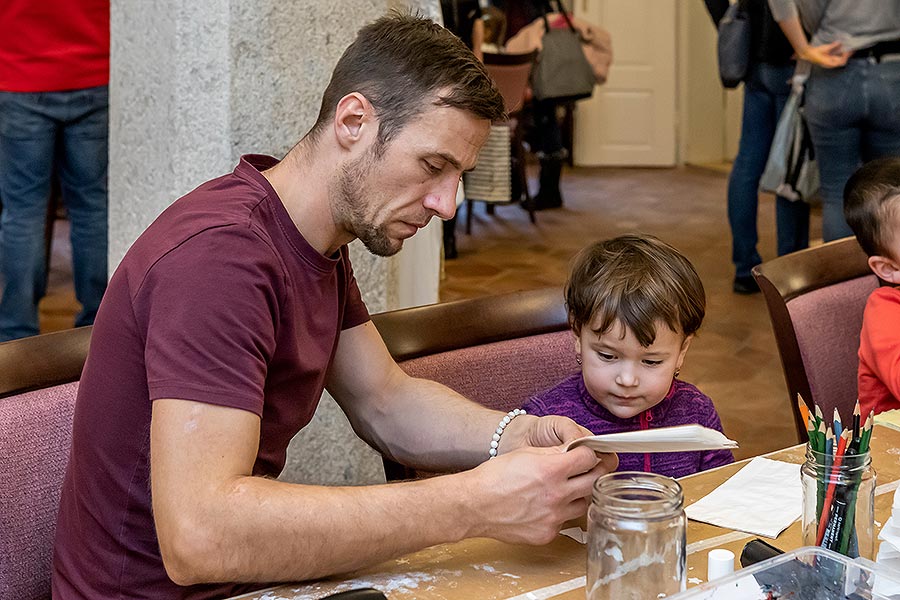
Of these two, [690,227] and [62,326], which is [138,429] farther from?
[690,227]

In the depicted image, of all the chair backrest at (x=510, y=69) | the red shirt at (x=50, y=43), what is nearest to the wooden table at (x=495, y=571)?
the red shirt at (x=50, y=43)

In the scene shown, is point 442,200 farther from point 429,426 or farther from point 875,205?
point 875,205

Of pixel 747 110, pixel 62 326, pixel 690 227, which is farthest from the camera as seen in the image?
pixel 690 227

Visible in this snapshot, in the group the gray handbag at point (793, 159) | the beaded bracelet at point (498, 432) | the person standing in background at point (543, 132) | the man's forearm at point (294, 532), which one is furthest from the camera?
the person standing in background at point (543, 132)

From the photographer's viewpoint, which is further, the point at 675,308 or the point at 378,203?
the point at 675,308

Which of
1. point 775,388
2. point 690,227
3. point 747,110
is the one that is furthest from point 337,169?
point 690,227

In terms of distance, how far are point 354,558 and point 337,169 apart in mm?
513

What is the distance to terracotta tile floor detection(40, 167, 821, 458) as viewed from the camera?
420cm

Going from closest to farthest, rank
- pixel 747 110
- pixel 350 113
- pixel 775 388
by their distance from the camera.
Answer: pixel 350 113, pixel 775 388, pixel 747 110

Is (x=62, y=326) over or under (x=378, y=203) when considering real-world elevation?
under

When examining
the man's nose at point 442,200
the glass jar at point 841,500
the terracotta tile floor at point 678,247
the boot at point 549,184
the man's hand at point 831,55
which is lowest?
the terracotta tile floor at point 678,247

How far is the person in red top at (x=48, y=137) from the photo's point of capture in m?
3.62

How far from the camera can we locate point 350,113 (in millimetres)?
1510

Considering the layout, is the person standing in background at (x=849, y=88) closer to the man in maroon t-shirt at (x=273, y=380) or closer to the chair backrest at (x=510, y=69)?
the chair backrest at (x=510, y=69)
